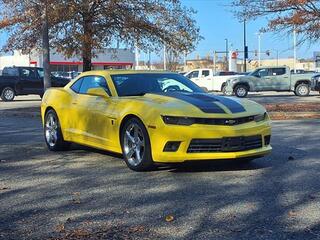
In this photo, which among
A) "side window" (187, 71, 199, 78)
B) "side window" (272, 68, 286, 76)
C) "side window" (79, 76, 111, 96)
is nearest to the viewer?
"side window" (79, 76, 111, 96)

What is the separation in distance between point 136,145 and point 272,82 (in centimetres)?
2413

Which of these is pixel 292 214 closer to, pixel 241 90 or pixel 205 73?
pixel 241 90

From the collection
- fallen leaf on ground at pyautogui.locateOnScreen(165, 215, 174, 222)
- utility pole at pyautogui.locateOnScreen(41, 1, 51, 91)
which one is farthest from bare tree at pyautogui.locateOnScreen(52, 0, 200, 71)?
fallen leaf on ground at pyautogui.locateOnScreen(165, 215, 174, 222)

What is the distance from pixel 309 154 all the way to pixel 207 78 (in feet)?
93.7

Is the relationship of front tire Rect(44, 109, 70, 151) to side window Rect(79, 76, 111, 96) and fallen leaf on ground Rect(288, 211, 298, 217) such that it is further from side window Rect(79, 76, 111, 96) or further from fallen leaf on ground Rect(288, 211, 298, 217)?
fallen leaf on ground Rect(288, 211, 298, 217)

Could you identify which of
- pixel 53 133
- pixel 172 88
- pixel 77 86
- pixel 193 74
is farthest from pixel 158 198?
pixel 193 74

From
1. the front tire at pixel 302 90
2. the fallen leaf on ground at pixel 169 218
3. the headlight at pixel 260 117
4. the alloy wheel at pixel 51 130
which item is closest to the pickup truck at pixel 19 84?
the front tire at pixel 302 90

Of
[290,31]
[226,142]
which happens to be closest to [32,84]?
[290,31]

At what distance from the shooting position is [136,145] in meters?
7.47

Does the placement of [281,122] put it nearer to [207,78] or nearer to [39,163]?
[39,163]

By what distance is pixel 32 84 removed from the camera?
28344mm

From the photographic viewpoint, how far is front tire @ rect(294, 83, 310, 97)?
30.6 metres

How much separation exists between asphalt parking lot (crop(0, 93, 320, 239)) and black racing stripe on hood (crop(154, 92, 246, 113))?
2.78ft

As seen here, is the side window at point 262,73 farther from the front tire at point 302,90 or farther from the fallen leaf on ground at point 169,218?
the fallen leaf on ground at point 169,218
